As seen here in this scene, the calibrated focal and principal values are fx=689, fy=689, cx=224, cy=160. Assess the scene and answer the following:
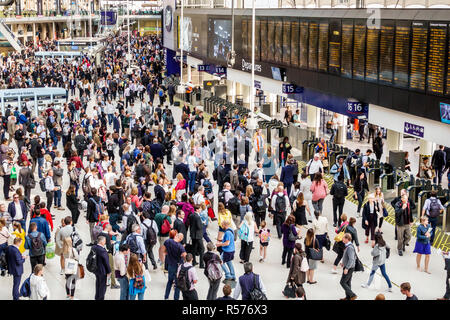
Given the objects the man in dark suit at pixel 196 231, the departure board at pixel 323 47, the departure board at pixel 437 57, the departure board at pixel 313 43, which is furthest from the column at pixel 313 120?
the man in dark suit at pixel 196 231

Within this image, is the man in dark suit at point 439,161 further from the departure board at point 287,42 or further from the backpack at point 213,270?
the backpack at point 213,270

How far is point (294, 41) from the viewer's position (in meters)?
23.6

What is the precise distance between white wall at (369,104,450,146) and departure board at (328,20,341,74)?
1.95m

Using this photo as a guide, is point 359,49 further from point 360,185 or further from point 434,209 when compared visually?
point 434,209

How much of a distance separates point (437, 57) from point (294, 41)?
27.1 ft

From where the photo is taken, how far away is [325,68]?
21609mm

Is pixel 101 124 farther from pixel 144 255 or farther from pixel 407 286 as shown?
pixel 407 286

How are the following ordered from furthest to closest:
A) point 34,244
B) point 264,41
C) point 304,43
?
point 264,41 → point 304,43 → point 34,244

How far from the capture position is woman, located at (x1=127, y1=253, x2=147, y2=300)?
33.6 feet

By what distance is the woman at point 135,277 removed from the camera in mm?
10242

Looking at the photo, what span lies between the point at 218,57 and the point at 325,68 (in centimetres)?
1187

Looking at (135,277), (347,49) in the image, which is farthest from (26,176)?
(347,49)

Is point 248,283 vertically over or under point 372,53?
under

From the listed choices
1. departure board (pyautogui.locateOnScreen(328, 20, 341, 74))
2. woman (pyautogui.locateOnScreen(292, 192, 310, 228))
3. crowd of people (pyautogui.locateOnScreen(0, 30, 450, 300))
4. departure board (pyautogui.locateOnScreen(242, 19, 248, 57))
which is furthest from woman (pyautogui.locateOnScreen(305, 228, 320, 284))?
departure board (pyautogui.locateOnScreen(242, 19, 248, 57))
